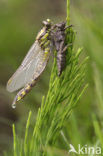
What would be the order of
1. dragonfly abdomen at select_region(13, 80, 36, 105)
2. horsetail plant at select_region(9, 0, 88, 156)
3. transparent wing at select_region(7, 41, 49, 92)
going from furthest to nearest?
transparent wing at select_region(7, 41, 49, 92) < dragonfly abdomen at select_region(13, 80, 36, 105) < horsetail plant at select_region(9, 0, 88, 156)

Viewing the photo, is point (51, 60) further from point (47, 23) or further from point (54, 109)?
point (54, 109)

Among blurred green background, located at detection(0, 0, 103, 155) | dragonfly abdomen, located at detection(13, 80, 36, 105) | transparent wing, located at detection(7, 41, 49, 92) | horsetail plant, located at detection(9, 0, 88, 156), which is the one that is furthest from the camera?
blurred green background, located at detection(0, 0, 103, 155)

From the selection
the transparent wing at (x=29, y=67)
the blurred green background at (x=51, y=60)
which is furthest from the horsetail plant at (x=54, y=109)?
the transparent wing at (x=29, y=67)

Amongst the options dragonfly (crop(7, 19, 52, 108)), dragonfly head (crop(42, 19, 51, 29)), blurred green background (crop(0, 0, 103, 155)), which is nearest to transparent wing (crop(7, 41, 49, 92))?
dragonfly (crop(7, 19, 52, 108))

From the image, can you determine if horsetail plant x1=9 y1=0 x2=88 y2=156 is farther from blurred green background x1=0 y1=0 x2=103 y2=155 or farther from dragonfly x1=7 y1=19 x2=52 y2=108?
dragonfly x1=7 y1=19 x2=52 y2=108

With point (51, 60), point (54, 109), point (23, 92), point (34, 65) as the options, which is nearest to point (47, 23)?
point (34, 65)

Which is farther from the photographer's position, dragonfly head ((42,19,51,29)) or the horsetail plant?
dragonfly head ((42,19,51,29))
